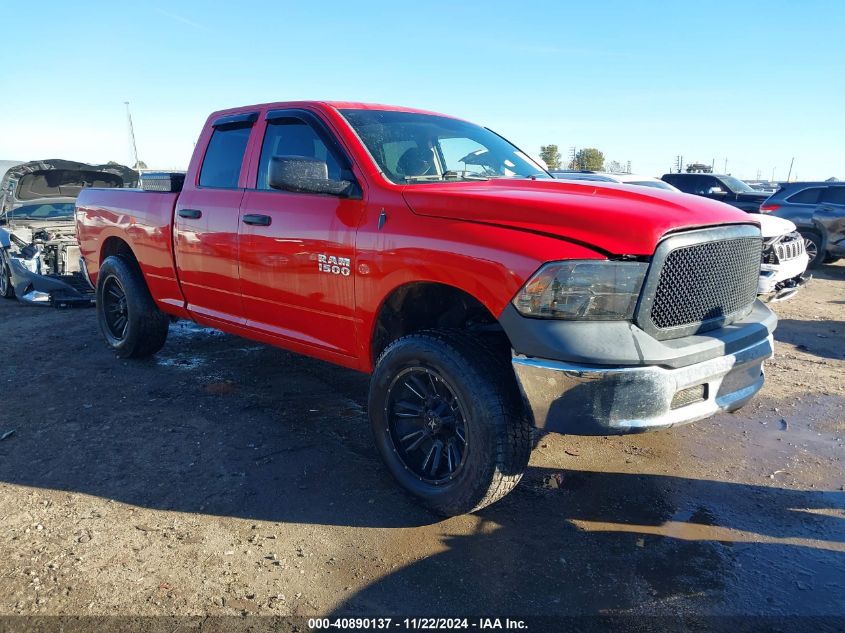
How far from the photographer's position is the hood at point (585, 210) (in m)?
2.65

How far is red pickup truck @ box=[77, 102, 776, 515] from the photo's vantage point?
2.64 m

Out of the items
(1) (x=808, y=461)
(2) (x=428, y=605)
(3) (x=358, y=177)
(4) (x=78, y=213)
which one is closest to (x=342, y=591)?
(2) (x=428, y=605)

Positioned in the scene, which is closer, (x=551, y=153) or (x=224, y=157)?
(x=224, y=157)

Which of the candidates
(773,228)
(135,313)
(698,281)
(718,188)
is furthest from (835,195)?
(135,313)

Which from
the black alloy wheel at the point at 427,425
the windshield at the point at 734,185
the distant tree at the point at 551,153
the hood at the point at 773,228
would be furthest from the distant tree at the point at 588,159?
the black alloy wheel at the point at 427,425

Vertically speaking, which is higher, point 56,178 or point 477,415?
point 56,178

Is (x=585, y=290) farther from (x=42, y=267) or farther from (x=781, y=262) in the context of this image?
(x=42, y=267)

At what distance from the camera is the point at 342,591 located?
256 centimetres

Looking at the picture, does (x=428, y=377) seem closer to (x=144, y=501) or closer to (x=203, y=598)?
(x=203, y=598)

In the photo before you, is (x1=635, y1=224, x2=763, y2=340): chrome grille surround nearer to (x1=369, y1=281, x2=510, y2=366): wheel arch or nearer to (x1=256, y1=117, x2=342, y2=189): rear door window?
(x1=369, y1=281, x2=510, y2=366): wheel arch

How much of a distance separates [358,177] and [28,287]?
643cm

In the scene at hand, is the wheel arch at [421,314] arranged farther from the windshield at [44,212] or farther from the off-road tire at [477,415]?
the windshield at [44,212]

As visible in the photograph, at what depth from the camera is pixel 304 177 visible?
3.36 metres

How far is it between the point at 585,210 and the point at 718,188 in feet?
49.1
